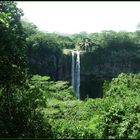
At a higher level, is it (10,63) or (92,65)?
(10,63)

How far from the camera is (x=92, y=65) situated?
46094 millimetres

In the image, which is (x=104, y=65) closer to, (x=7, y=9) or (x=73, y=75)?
(x=73, y=75)

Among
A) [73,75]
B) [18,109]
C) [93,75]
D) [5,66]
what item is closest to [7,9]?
[5,66]

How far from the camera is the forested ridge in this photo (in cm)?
1087

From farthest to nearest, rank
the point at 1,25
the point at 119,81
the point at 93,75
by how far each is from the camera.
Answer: the point at 93,75, the point at 119,81, the point at 1,25

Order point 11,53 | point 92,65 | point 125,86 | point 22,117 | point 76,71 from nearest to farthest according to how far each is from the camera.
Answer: point 11,53 → point 22,117 → point 125,86 → point 76,71 → point 92,65

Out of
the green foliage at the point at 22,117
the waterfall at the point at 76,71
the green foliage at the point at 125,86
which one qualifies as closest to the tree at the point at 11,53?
the green foliage at the point at 22,117

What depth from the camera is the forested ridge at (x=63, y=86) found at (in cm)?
1087

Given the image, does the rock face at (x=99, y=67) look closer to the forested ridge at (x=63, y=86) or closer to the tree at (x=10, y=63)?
the forested ridge at (x=63, y=86)

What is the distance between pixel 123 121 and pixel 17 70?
7047mm

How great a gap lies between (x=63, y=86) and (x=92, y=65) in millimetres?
15911

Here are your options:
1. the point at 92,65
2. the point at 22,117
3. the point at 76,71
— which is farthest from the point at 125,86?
Answer: the point at 92,65

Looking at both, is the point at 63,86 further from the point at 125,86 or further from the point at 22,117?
the point at 22,117

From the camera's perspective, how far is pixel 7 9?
35.8 ft
